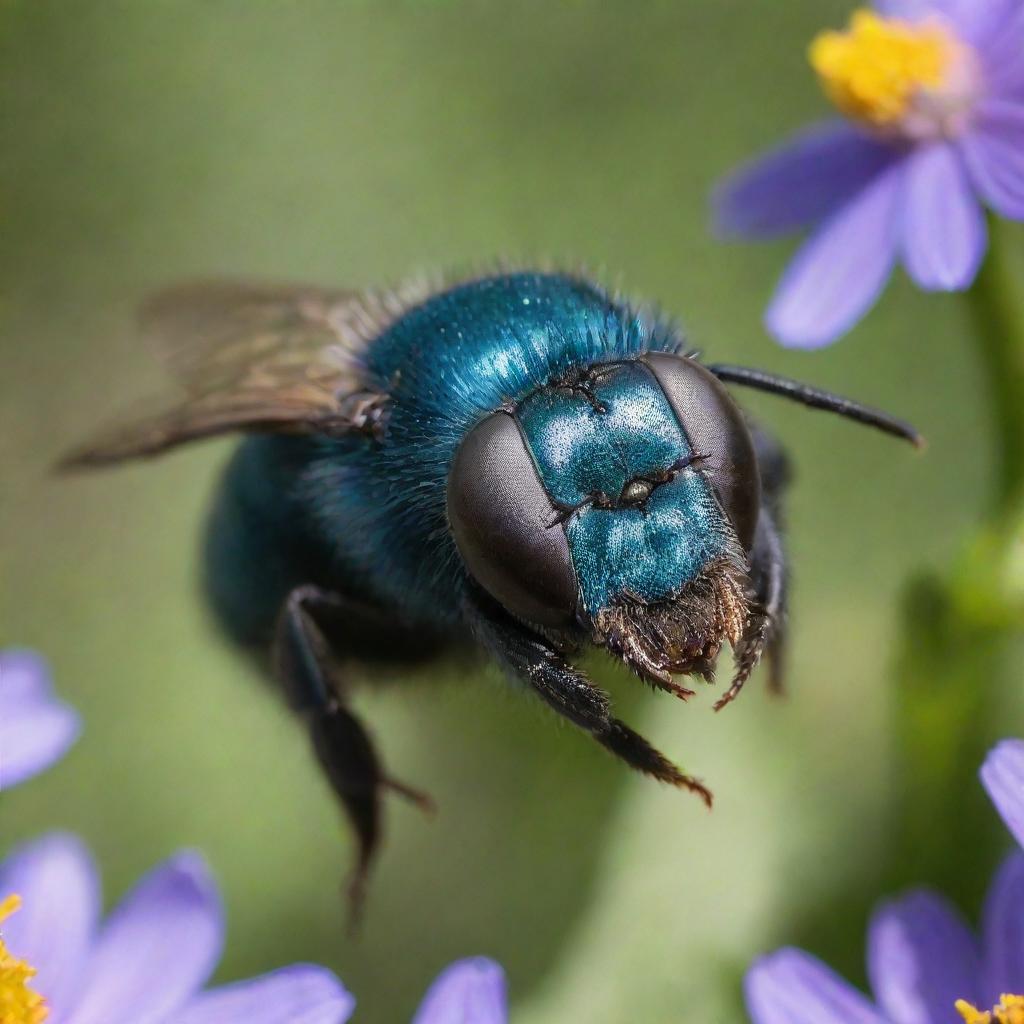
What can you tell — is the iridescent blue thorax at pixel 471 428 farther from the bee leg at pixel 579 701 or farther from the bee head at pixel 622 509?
the bee leg at pixel 579 701

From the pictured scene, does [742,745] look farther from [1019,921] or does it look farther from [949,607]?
[1019,921]

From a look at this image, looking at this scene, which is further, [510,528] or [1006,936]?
[1006,936]

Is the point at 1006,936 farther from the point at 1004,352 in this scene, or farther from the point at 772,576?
the point at 1004,352

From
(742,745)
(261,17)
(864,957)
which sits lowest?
(864,957)

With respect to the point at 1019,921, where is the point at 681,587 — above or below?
above

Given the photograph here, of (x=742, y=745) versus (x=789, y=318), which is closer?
(x=789, y=318)

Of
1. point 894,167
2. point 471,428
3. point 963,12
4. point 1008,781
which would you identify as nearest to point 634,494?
point 471,428

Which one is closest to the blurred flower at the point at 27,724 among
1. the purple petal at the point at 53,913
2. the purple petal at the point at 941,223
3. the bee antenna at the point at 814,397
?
the purple petal at the point at 53,913

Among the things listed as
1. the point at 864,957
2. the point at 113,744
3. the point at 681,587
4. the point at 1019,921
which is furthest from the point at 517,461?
the point at 113,744

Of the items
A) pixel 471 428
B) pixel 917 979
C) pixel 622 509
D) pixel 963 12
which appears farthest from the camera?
pixel 963 12
